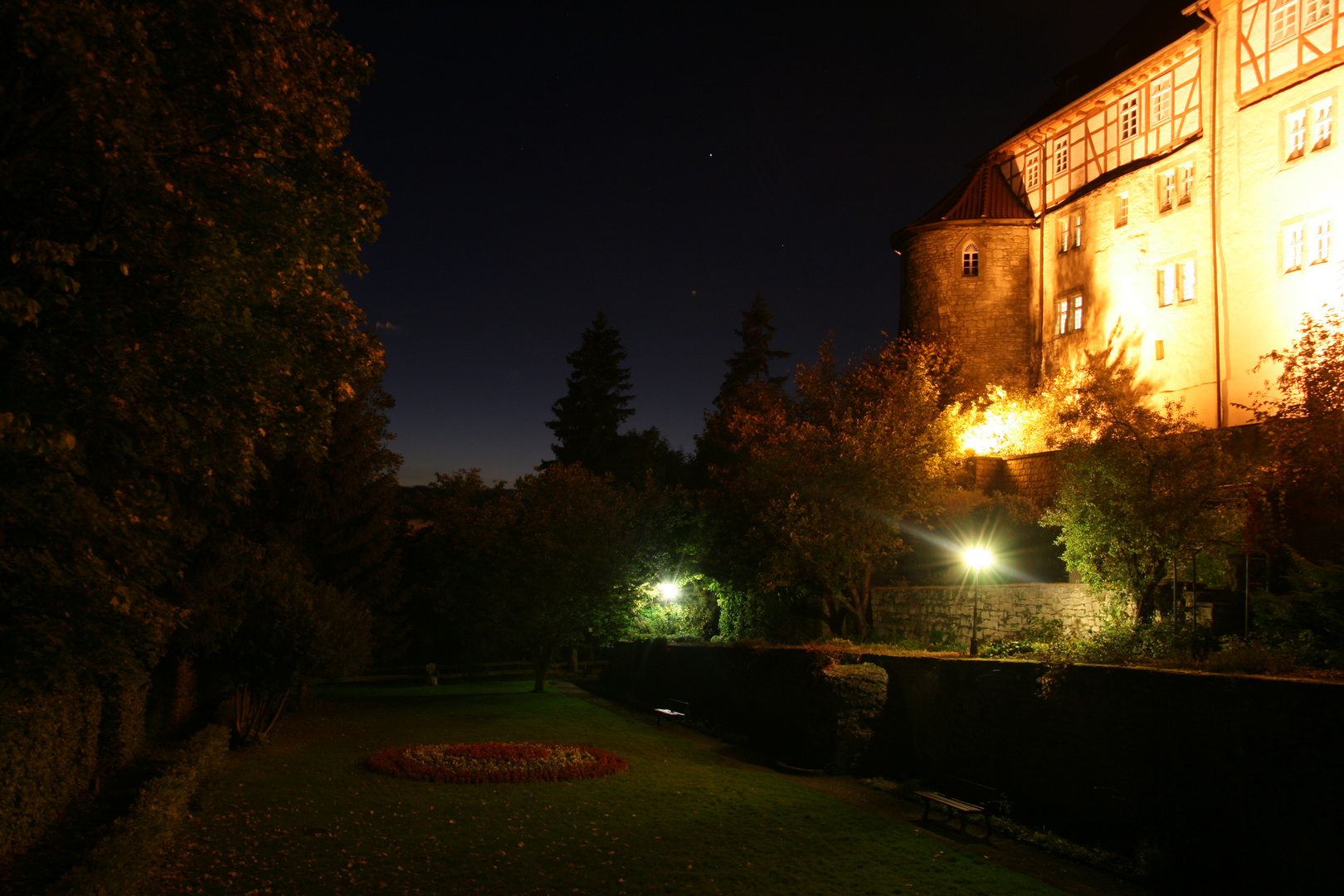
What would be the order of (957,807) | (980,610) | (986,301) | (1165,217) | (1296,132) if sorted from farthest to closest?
(986,301) < (1165,217) < (1296,132) < (980,610) < (957,807)

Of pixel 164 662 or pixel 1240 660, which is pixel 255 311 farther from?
pixel 1240 660

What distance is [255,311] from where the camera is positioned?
10.5 m

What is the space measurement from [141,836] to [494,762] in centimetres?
718

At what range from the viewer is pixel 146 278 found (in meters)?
8.56

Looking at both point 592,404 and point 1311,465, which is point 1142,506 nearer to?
point 1311,465

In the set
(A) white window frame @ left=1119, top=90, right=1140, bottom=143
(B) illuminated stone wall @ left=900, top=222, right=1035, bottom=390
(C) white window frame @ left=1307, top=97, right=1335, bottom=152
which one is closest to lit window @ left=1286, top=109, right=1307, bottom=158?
(C) white window frame @ left=1307, top=97, right=1335, bottom=152

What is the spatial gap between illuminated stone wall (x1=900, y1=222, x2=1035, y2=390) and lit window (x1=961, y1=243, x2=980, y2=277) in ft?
0.43

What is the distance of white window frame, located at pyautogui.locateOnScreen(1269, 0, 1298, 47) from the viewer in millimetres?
25234

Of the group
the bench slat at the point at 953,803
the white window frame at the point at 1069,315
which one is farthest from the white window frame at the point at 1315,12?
the bench slat at the point at 953,803

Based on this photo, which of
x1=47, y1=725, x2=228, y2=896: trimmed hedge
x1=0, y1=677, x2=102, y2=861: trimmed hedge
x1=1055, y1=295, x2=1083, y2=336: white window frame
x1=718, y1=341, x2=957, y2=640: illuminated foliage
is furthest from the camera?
x1=1055, y1=295, x2=1083, y2=336: white window frame

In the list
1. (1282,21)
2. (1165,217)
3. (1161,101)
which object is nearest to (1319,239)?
(1165,217)

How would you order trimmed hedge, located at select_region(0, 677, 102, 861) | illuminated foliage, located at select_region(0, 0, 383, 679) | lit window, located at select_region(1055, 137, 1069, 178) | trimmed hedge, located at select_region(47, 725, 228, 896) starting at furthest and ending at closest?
lit window, located at select_region(1055, 137, 1069, 178) → trimmed hedge, located at select_region(0, 677, 102, 861) → illuminated foliage, located at select_region(0, 0, 383, 679) → trimmed hedge, located at select_region(47, 725, 228, 896)

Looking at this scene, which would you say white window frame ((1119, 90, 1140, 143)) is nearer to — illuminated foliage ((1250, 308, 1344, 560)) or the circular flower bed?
illuminated foliage ((1250, 308, 1344, 560))

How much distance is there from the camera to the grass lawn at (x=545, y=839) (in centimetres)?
933
